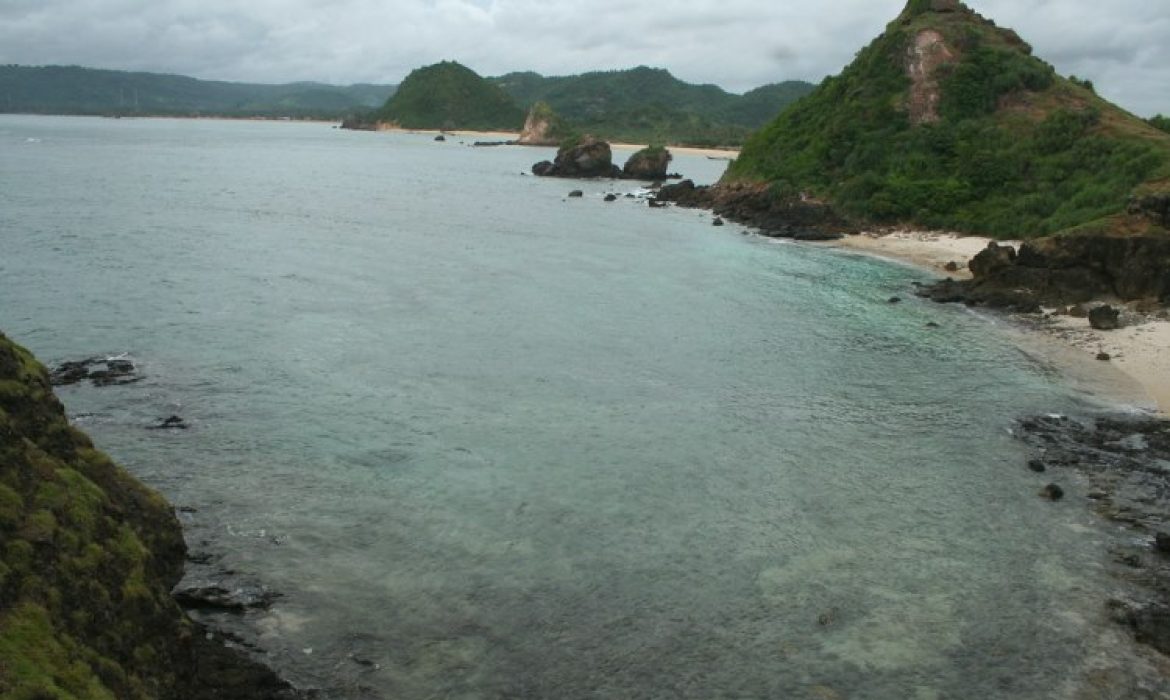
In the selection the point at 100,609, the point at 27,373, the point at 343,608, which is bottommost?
the point at 343,608

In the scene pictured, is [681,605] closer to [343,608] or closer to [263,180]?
[343,608]

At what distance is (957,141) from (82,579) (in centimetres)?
7617

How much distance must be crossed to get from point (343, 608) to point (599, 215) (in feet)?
223

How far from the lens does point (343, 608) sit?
16.1 meters

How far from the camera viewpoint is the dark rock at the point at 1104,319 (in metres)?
37.7

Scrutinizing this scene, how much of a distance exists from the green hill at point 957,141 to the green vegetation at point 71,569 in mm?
53663

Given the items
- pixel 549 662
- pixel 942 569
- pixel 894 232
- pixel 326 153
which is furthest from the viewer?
pixel 326 153

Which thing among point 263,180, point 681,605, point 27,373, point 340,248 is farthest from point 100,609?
point 263,180

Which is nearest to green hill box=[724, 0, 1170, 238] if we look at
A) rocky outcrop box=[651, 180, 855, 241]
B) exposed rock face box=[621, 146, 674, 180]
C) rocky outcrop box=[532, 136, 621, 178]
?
rocky outcrop box=[651, 180, 855, 241]

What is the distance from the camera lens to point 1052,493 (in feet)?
71.3

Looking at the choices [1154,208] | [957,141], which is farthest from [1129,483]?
[957,141]

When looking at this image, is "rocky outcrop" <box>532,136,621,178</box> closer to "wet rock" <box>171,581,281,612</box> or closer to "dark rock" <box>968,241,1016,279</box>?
"dark rock" <box>968,241,1016,279</box>

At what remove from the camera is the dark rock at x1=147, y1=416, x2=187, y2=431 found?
23.9m

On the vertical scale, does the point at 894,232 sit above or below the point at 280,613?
above
